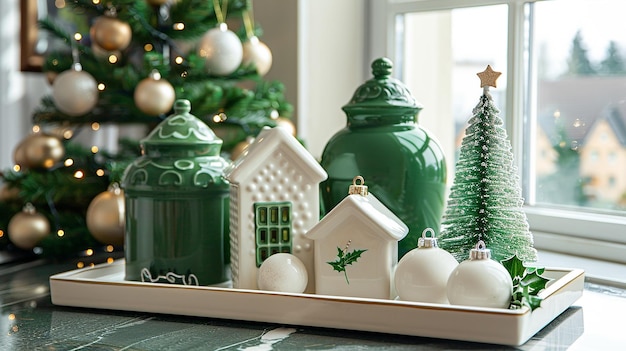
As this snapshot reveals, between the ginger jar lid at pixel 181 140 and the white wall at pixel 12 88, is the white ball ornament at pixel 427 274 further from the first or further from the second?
the white wall at pixel 12 88

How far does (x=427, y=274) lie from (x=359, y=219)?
102 mm

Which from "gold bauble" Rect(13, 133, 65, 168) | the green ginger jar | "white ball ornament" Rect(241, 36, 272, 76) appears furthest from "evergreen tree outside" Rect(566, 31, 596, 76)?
"gold bauble" Rect(13, 133, 65, 168)

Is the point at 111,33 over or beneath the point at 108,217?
Answer: over

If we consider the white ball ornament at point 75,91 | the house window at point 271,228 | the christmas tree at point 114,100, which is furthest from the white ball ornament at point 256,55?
the house window at point 271,228

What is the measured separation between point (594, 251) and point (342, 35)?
0.64m

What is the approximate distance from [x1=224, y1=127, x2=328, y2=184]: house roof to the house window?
0.14ft

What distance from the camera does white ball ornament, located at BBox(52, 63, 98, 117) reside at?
1.35 metres

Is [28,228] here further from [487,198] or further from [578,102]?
[578,102]

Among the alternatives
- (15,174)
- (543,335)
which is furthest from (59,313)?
(543,335)

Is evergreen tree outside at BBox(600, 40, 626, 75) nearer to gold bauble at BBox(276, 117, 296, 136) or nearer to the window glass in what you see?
the window glass

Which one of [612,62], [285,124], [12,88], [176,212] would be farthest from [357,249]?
[12,88]

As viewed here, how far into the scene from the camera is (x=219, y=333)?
921 millimetres

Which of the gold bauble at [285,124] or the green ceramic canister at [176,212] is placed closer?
the green ceramic canister at [176,212]

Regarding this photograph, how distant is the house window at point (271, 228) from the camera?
1.02 meters
